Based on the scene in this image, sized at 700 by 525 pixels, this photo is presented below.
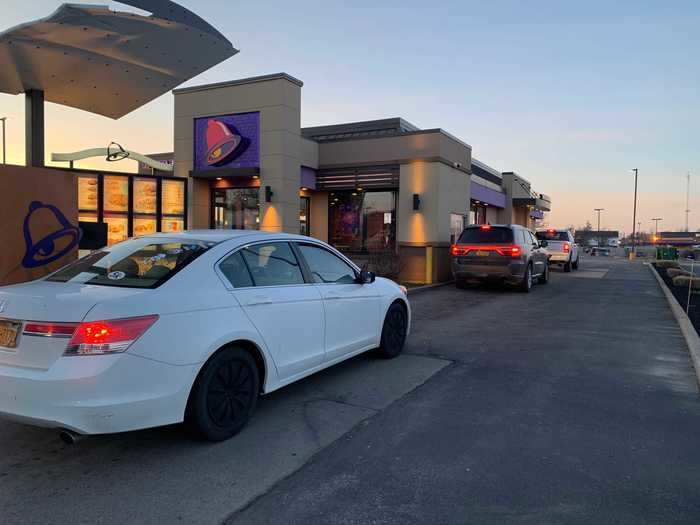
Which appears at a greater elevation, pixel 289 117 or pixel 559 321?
pixel 289 117

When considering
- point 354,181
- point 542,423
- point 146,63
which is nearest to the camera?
point 542,423

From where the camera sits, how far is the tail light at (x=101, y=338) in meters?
3.24

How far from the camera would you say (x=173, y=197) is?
43.3 feet

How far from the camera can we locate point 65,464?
3.63 meters

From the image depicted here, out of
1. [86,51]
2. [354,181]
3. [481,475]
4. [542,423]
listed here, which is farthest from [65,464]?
[354,181]

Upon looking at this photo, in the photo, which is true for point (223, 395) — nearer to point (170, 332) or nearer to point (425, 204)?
point (170, 332)

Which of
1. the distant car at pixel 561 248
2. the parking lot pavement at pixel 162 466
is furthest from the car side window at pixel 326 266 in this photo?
the distant car at pixel 561 248

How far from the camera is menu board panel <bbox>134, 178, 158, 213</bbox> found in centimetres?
1224

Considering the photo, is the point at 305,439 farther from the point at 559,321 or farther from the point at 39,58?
the point at 559,321

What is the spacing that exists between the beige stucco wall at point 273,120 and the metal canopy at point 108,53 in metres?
6.72

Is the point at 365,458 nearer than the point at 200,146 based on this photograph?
Yes

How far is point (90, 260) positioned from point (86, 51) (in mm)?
3047

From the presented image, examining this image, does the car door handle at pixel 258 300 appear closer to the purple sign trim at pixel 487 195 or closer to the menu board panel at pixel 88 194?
the menu board panel at pixel 88 194

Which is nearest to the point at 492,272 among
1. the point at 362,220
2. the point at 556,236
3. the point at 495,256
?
the point at 495,256
